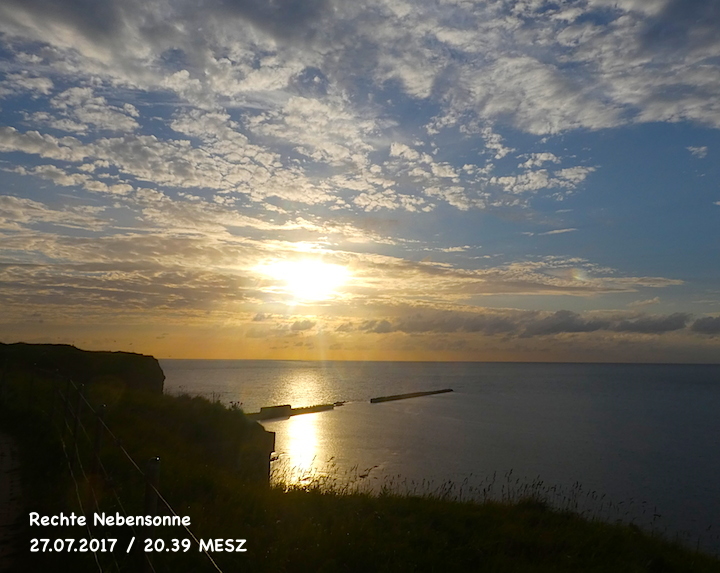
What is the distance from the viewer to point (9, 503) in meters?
9.48

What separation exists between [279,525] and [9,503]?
16.7 ft

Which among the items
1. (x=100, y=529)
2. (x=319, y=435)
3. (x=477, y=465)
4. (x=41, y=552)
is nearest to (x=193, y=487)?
(x=100, y=529)

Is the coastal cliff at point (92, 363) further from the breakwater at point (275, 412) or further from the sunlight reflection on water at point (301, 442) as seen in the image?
the breakwater at point (275, 412)

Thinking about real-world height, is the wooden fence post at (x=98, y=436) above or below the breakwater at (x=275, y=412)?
above

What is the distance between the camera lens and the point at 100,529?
8438mm

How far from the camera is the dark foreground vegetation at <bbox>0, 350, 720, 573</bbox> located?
873 centimetres

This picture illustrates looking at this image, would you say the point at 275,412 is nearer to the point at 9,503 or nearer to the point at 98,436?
the point at 9,503

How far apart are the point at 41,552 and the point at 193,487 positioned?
468 cm

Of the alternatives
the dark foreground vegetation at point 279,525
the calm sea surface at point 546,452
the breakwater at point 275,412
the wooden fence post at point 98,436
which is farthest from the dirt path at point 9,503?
the breakwater at point 275,412

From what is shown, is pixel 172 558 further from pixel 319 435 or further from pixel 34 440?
pixel 319 435

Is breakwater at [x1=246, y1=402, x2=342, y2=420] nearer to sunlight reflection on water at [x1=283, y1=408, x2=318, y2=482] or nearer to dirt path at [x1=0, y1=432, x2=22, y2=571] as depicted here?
sunlight reflection on water at [x1=283, y1=408, x2=318, y2=482]

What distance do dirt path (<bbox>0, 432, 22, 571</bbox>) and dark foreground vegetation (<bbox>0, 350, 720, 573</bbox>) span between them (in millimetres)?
169

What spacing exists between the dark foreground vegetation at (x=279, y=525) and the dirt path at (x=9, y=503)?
169 mm

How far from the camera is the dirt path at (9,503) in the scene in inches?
302
